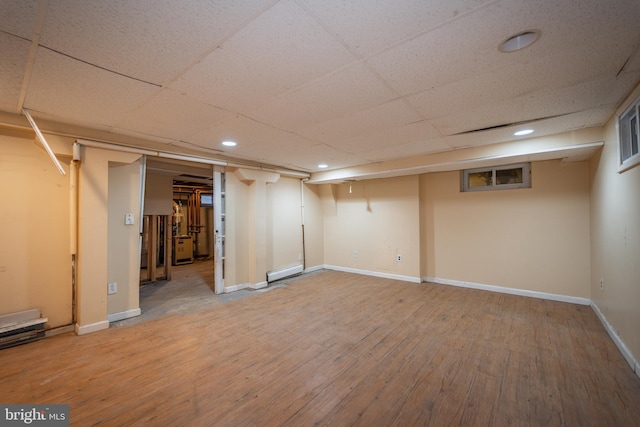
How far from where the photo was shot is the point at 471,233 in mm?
4566

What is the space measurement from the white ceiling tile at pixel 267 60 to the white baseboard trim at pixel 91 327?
2.94 metres

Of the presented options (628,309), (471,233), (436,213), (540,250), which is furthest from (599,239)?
(436,213)

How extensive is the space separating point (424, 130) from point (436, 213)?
95.7 inches

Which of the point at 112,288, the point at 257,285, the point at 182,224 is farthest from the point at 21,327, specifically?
the point at 182,224

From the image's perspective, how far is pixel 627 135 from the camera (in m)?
2.27

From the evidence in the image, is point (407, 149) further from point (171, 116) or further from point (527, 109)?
point (171, 116)

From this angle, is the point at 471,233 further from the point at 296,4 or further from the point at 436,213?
the point at 296,4

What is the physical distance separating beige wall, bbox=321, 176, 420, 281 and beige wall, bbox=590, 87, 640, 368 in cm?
241

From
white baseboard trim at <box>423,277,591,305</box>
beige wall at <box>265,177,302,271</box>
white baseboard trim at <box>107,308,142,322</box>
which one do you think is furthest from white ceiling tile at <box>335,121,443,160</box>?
white baseboard trim at <box>107,308,142,322</box>

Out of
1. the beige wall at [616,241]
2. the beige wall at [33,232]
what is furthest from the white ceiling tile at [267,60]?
the beige wall at [616,241]

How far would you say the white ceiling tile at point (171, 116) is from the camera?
2199 mm

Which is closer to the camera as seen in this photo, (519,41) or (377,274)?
(519,41)

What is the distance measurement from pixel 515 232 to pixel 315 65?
4260mm

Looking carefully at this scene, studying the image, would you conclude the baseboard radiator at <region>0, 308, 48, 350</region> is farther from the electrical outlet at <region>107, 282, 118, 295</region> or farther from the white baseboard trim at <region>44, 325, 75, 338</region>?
the electrical outlet at <region>107, 282, 118, 295</region>
